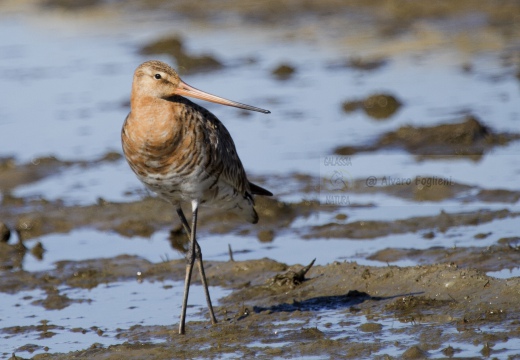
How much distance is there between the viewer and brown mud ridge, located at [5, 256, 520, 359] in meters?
6.22

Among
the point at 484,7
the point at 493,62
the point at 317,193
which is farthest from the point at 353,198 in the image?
the point at 484,7

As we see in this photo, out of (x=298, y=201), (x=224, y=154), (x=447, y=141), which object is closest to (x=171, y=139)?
(x=224, y=154)

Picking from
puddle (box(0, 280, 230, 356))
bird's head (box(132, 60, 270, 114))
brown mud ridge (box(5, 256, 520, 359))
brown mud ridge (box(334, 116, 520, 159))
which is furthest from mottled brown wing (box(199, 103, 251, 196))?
brown mud ridge (box(334, 116, 520, 159))

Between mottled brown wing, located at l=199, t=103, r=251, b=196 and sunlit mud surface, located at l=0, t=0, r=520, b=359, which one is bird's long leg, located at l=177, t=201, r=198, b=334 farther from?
mottled brown wing, located at l=199, t=103, r=251, b=196

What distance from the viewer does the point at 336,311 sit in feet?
23.0

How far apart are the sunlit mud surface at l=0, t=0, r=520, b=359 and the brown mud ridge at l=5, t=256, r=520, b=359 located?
0.7 inches

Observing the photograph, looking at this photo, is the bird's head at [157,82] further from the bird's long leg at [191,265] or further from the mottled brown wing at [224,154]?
the bird's long leg at [191,265]

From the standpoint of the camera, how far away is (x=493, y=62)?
14.8m

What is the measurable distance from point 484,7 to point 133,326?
12283 mm

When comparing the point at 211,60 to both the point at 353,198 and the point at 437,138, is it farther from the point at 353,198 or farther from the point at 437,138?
the point at 353,198

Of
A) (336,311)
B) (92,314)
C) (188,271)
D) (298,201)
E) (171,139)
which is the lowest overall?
(336,311)

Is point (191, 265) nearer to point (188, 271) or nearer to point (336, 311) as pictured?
point (188, 271)

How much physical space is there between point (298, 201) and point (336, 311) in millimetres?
2915

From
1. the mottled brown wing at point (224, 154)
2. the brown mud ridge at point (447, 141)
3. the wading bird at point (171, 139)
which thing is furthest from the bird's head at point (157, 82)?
the brown mud ridge at point (447, 141)
